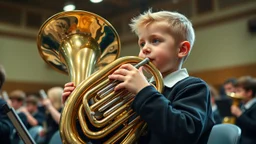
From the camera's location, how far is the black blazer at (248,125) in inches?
112

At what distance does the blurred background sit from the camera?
21.2ft

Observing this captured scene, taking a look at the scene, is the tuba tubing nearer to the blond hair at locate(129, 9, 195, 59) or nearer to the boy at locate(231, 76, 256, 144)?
the blond hair at locate(129, 9, 195, 59)

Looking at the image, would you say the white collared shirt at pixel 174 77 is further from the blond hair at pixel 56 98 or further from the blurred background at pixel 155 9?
the blurred background at pixel 155 9

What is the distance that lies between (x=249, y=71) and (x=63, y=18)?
18.0 feet

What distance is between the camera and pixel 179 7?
7.39 metres

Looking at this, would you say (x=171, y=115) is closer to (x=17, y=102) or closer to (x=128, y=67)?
(x=128, y=67)

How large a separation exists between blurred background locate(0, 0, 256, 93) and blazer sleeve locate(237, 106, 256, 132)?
3614 mm

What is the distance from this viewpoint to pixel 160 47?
1.20 m

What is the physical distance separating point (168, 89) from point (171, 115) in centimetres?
22

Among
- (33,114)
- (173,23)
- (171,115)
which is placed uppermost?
(173,23)

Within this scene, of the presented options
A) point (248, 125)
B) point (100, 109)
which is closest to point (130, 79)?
point (100, 109)

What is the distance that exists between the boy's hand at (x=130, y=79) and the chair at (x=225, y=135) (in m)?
0.46

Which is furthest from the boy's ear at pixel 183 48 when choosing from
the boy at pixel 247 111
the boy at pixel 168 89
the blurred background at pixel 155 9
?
the blurred background at pixel 155 9

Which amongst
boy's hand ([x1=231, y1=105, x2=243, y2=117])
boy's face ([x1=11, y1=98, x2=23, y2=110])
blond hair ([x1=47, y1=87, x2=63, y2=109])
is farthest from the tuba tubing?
boy's face ([x1=11, y1=98, x2=23, y2=110])
